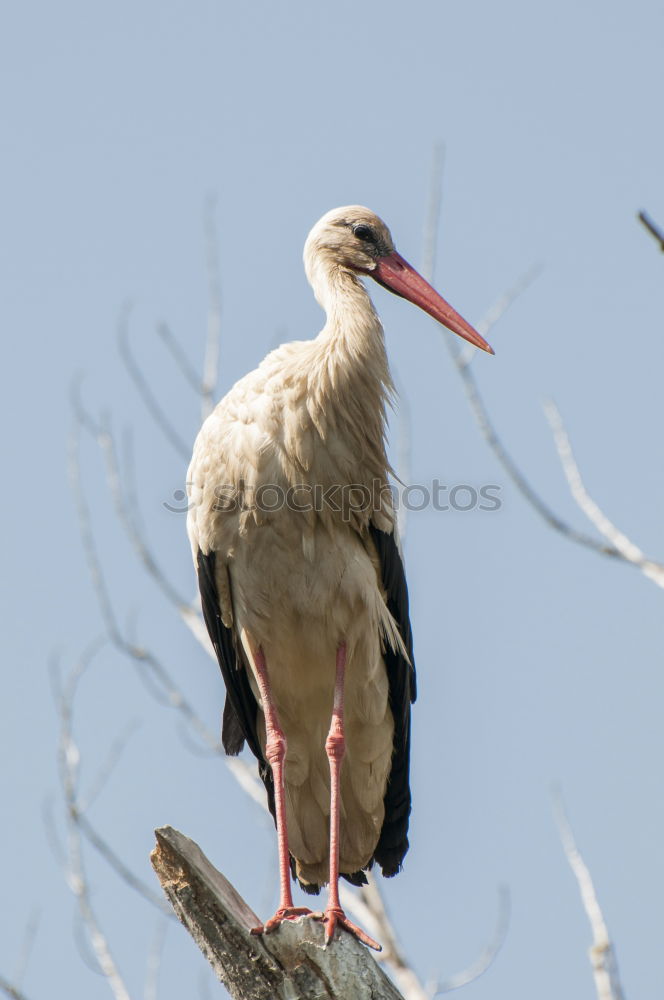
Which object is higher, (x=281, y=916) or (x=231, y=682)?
(x=231, y=682)

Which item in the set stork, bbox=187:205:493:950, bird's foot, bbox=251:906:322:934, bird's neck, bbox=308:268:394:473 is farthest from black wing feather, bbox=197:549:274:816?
bird's foot, bbox=251:906:322:934

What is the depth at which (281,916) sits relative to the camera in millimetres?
4020

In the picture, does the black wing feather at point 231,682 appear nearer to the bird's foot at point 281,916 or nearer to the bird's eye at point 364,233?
the bird's foot at point 281,916

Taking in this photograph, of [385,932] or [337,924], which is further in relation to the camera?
[385,932]

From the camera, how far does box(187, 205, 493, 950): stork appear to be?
4945 mm

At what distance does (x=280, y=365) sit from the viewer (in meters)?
5.18

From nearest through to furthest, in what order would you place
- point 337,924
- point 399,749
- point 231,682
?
point 337,924 < point 231,682 < point 399,749

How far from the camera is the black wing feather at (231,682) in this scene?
5156 mm

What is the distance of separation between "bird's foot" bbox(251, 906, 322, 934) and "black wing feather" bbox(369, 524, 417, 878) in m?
1.28

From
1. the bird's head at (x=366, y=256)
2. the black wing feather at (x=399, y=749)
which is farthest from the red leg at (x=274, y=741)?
the bird's head at (x=366, y=256)

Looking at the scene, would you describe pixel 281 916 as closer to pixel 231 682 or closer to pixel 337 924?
pixel 337 924

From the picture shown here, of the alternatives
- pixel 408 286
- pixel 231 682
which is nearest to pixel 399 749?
pixel 231 682

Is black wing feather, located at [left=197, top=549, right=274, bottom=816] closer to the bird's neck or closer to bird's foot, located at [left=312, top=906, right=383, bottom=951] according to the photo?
the bird's neck

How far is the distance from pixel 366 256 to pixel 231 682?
2.04 metres
